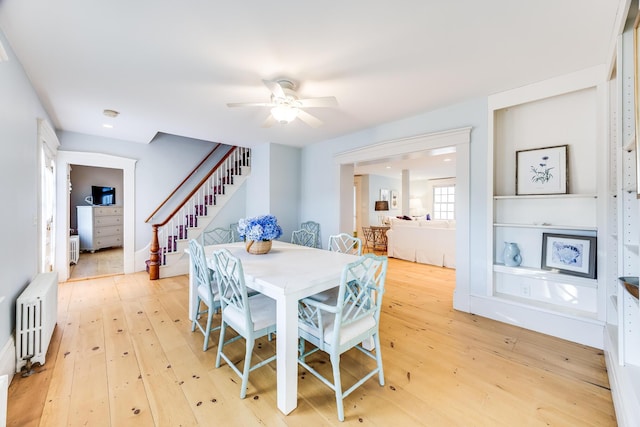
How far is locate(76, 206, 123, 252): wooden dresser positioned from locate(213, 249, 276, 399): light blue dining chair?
22.1 ft

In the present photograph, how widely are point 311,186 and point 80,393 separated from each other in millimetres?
3996

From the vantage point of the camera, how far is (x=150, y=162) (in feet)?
16.9

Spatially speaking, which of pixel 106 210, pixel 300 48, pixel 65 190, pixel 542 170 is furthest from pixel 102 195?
pixel 542 170

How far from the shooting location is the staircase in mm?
4531

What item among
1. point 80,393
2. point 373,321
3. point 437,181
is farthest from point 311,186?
point 437,181

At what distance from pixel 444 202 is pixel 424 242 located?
6.10 meters

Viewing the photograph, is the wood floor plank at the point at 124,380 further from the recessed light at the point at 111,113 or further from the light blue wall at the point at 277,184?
the light blue wall at the point at 277,184

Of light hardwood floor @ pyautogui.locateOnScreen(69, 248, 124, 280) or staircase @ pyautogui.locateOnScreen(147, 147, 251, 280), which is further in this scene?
light hardwood floor @ pyautogui.locateOnScreen(69, 248, 124, 280)

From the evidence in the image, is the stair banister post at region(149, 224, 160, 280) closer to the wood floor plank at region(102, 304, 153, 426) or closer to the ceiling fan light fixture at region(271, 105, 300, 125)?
the wood floor plank at region(102, 304, 153, 426)

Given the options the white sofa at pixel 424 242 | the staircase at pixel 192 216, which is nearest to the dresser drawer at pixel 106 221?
the staircase at pixel 192 216

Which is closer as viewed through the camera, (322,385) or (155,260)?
(322,385)

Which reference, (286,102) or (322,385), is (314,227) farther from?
(322,385)

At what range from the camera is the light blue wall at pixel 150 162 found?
14.9 ft

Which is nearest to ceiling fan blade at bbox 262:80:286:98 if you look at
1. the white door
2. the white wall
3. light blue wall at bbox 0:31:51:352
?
light blue wall at bbox 0:31:51:352
